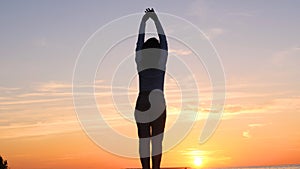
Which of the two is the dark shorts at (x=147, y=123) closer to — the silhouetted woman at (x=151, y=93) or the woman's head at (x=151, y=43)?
the silhouetted woman at (x=151, y=93)

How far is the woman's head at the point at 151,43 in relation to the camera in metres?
Result: 11.9

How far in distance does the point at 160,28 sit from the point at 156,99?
170 centimetres

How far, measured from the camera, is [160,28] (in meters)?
12.2

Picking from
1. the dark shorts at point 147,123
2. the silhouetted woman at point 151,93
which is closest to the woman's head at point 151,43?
the silhouetted woman at point 151,93

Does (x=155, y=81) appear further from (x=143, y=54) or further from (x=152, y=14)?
(x=152, y=14)

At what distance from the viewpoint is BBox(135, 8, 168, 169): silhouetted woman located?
11.8 meters

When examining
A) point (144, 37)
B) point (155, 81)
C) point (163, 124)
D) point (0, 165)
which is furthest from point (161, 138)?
point (0, 165)

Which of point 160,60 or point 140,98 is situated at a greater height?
point 160,60

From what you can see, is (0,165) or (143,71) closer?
(143,71)

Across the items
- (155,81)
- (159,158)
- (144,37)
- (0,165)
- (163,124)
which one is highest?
(144,37)

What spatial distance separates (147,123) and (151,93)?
70 cm

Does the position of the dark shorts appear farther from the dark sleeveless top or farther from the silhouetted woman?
the dark sleeveless top

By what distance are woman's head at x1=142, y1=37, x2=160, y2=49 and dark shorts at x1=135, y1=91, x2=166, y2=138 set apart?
1.05 meters

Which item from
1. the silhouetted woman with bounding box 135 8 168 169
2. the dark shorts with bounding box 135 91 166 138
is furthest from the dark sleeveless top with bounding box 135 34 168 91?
the dark shorts with bounding box 135 91 166 138
